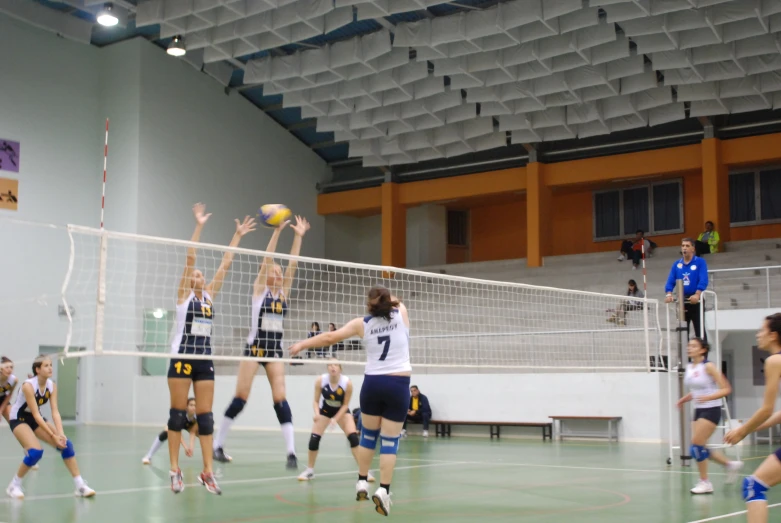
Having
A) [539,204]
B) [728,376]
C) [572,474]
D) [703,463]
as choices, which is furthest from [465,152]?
[703,463]

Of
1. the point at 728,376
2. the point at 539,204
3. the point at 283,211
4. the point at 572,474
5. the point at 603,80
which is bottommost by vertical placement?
the point at 572,474

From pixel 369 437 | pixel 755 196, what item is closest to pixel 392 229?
pixel 755 196

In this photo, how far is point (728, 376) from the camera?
17938mm

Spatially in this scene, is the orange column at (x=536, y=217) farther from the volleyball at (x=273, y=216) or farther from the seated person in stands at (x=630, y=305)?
the volleyball at (x=273, y=216)

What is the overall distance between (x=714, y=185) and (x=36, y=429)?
62.5 feet

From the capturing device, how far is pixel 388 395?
22.3ft

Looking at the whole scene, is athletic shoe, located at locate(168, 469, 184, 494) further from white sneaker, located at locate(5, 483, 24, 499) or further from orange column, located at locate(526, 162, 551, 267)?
orange column, located at locate(526, 162, 551, 267)

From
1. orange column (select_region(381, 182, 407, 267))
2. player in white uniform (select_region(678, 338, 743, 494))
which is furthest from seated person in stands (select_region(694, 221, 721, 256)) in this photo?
player in white uniform (select_region(678, 338, 743, 494))

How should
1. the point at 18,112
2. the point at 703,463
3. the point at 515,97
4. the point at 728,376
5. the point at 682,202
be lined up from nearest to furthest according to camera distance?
the point at 703,463 → the point at 728,376 → the point at 515,97 → the point at 18,112 → the point at 682,202

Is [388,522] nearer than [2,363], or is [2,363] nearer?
[388,522]

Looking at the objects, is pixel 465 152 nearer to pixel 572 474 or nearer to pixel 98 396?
pixel 98 396

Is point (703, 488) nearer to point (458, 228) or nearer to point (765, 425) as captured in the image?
point (765, 425)

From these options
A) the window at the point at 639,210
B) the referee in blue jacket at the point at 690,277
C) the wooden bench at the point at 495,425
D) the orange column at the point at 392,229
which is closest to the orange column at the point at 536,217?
the window at the point at 639,210

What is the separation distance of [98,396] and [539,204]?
1386 cm
